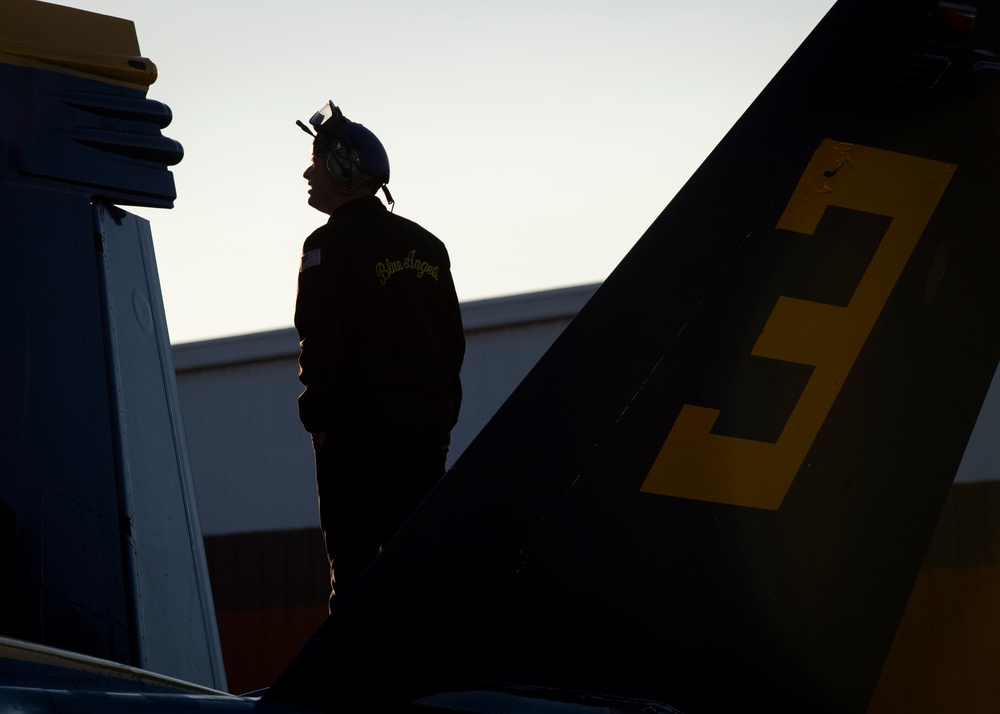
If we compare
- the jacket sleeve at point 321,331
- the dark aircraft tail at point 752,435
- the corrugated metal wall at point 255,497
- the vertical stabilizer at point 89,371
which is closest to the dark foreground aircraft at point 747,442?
the dark aircraft tail at point 752,435

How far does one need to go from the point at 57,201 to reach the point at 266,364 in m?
6.00

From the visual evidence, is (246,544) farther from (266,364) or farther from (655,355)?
(655,355)

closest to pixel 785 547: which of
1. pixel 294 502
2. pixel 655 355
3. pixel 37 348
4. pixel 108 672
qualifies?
pixel 655 355

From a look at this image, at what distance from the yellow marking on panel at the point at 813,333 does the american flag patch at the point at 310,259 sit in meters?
1.26

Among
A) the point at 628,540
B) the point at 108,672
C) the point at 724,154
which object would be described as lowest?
the point at 108,672

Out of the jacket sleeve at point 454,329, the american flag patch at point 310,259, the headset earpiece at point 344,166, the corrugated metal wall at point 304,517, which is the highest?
the headset earpiece at point 344,166

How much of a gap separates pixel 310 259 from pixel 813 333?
1.43m

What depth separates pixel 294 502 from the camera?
8477 millimetres

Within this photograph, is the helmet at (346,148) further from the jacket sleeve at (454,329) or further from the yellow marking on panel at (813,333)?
the yellow marking on panel at (813,333)

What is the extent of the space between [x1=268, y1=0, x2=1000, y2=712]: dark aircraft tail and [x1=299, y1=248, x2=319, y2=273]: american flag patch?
1.09 m

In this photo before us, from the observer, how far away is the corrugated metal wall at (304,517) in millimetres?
6957

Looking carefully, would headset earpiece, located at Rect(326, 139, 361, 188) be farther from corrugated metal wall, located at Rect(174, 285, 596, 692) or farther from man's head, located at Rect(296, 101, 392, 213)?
corrugated metal wall, located at Rect(174, 285, 596, 692)

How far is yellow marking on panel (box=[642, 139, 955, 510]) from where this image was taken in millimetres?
2057

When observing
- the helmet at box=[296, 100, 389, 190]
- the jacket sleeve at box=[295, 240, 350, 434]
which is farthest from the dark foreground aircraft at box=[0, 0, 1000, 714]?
the helmet at box=[296, 100, 389, 190]
